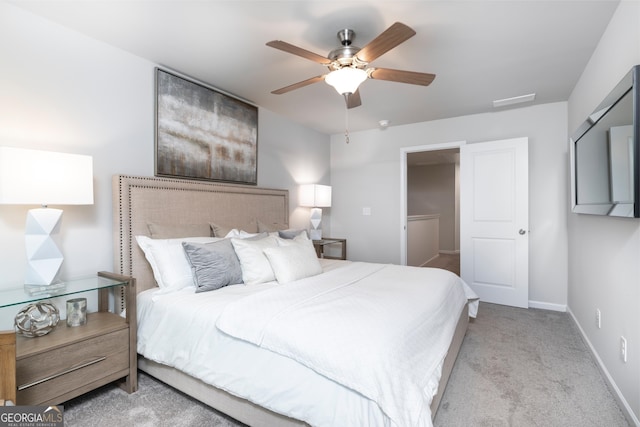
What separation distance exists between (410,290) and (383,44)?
1.53 meters

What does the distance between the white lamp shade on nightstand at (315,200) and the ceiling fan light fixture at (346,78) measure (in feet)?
7.25

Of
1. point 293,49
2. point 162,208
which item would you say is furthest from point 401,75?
point 162,208

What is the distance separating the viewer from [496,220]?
389cm

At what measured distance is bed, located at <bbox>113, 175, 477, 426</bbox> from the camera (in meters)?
1.30

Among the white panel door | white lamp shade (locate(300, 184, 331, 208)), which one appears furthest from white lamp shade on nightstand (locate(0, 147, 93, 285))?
the white panel door

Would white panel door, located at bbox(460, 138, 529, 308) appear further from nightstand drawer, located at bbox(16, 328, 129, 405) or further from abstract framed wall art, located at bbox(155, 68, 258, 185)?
nightstand drawer, located at bbox(16, 328, 129, 405)

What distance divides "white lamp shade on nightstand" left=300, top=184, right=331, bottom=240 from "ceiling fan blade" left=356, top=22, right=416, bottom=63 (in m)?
2.39

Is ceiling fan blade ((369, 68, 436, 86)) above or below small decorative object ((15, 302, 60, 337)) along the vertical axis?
above

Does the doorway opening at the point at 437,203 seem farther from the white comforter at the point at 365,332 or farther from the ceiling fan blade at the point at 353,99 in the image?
the white comforter at the point at 365,332

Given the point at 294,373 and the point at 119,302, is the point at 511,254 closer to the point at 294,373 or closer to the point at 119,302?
the point at 294,373

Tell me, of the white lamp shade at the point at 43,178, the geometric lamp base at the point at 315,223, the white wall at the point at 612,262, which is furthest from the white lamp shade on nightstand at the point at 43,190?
the white wall at the point at 612,262

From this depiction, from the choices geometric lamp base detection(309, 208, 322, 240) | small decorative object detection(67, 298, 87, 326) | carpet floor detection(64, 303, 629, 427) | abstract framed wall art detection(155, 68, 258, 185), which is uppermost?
abstract framed wall art detection(155, 68, 258, 185)

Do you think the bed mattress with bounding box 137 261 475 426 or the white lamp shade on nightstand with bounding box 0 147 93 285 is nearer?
the bed mattress with bounding box 137 261 475 426

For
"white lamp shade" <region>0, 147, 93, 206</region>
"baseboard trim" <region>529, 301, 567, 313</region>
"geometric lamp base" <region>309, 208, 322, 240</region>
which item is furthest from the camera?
"geometric lamp base" <region>309, 208, 322, 240</region>
